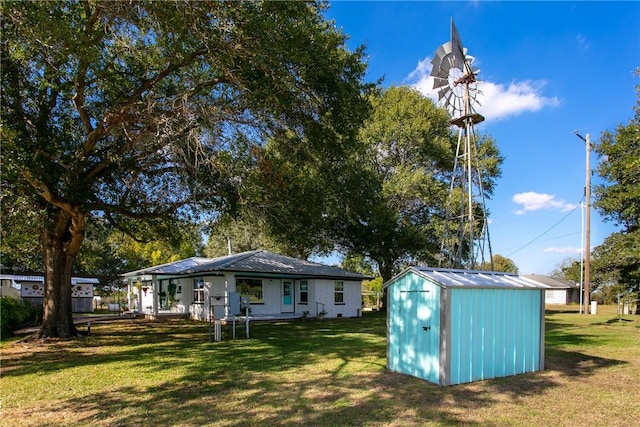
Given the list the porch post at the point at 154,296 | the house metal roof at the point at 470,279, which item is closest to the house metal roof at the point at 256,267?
the porch post at the point at 154,296

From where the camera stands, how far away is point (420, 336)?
24.7 feet

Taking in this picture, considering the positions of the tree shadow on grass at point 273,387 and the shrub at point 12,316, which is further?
the shrub at point 12,316

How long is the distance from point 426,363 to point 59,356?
864 cm

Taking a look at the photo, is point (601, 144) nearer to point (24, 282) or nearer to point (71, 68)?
point (71, 68)

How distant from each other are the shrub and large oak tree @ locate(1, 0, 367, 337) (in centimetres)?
247

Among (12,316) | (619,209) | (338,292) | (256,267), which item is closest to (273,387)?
(256,267)

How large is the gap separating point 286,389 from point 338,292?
15.8m

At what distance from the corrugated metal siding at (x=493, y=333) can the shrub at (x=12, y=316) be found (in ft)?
47.2

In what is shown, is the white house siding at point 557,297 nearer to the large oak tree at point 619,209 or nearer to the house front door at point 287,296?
the large oak tree at point 619,209

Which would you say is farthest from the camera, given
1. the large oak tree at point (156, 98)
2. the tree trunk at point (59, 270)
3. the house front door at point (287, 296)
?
the house front door at point (287, 296)

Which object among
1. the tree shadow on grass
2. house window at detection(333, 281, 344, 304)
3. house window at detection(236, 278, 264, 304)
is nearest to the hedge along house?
the tree shadow on grass

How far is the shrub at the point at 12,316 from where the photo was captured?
1423 centimetres

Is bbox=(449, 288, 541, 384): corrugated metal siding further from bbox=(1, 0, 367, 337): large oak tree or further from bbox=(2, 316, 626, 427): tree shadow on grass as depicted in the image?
bbox=(1, 0, 367, 337): large oak tree

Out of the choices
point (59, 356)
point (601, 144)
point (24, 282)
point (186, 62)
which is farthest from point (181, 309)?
point (601, 144)
